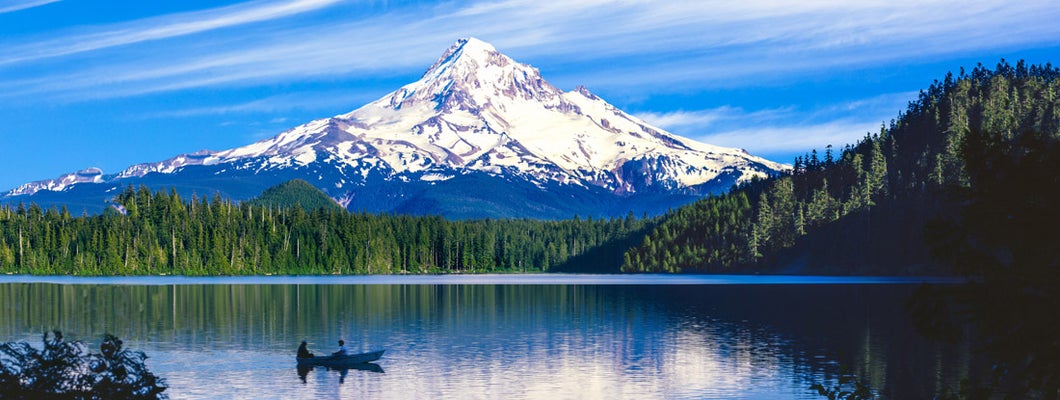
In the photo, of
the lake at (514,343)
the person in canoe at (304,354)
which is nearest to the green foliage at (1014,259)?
the lake at (514,343)

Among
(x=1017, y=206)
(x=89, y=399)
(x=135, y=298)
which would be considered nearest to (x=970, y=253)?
(x=1017, y=206)

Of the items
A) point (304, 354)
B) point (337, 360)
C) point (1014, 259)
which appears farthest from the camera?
point (337, 360)

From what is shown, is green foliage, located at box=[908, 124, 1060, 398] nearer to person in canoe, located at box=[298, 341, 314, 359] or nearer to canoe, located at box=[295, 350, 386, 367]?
canoe, located at box=[295, 350, 386, 367]

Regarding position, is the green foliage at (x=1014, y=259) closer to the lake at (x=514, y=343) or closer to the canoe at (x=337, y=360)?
the lake at (x=514, y=343)

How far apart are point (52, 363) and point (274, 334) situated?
2874 inches

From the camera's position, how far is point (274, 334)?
107 m

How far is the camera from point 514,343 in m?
99.1

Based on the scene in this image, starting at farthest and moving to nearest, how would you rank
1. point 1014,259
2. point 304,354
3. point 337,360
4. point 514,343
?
point 514,343 → point 337,360 → point 304,354 → point 1014,259

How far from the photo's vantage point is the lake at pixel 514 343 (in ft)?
237

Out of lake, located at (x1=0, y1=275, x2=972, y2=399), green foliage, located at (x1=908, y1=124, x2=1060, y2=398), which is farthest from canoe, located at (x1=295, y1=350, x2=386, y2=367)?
green foliage, located at (x1=908, y1=124, x2=1060, y2=398)

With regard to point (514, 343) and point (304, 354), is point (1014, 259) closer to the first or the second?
point (304, 354)

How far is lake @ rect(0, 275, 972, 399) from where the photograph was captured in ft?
237

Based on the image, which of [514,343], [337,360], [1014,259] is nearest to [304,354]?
[337,360]

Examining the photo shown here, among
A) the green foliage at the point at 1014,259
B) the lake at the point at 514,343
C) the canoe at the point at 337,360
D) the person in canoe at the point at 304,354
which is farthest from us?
the person in canoe at the point at 304,354
